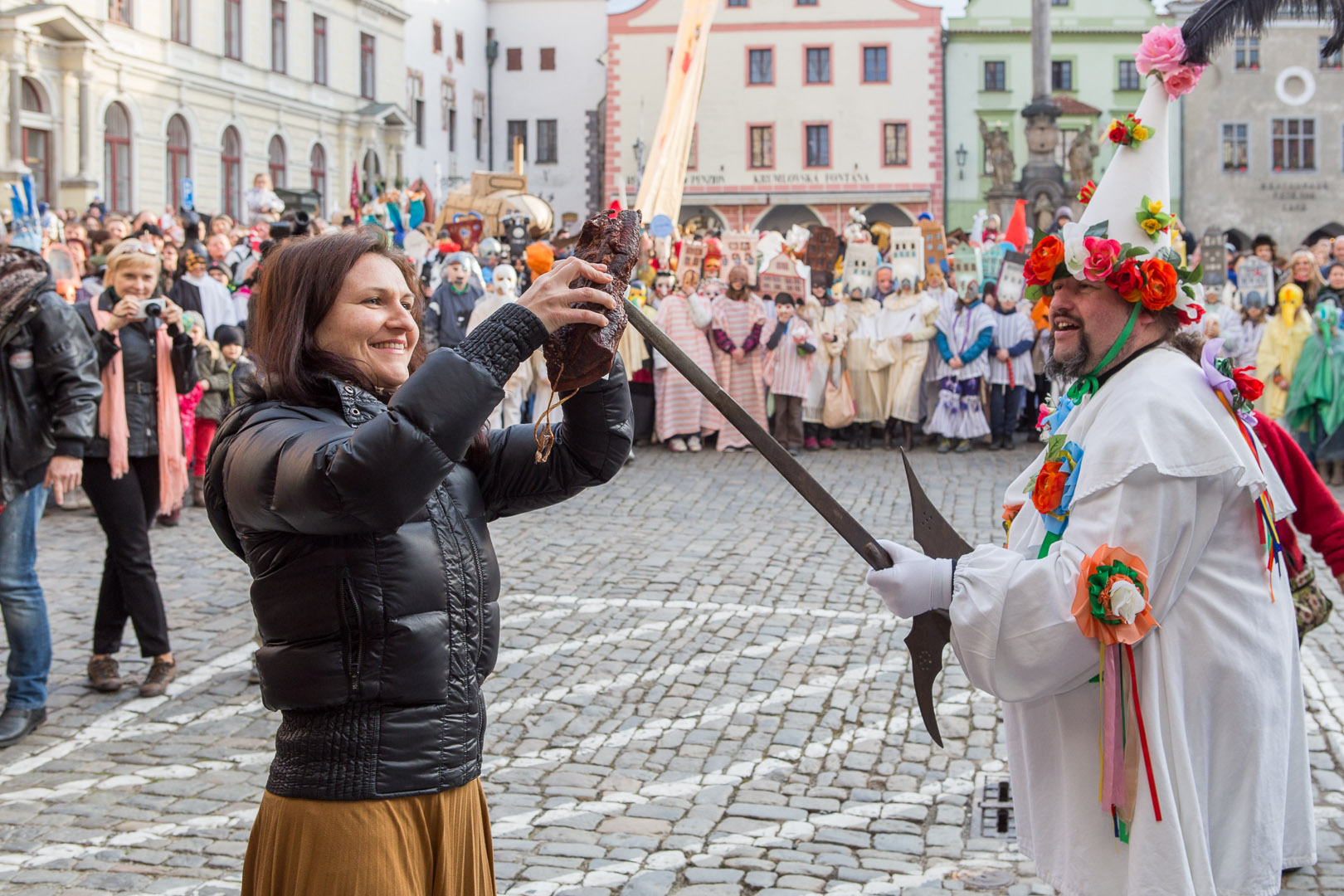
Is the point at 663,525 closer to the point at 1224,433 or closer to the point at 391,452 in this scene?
the point at 1224,433

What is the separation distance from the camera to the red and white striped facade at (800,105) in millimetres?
49938

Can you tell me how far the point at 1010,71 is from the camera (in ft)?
164

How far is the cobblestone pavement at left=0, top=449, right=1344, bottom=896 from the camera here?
175 inches

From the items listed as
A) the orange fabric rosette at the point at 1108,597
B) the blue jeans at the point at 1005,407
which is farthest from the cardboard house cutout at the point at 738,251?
the orange fabric rosette at the point at 1108,597

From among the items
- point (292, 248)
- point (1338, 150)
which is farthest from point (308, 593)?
point (1338, 150)

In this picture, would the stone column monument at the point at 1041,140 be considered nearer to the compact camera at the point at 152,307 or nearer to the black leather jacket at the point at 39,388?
the compact camera at the point at 152,307

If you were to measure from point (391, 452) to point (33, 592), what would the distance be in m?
4.23

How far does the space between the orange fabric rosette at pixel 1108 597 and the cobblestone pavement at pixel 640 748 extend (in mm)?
1553

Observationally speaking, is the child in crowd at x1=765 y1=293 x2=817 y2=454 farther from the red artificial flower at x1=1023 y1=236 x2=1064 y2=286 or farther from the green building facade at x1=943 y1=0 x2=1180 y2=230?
the green building facade at x1=943 y1=0 x2=1180 y2=230

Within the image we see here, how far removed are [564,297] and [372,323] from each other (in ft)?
1.40

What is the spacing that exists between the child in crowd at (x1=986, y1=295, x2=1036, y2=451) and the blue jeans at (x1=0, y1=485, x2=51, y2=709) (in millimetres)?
11025

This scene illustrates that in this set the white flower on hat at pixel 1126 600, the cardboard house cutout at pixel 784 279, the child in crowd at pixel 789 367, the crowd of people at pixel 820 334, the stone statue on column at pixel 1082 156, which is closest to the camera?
the white flower on hat at pixel 1126 600

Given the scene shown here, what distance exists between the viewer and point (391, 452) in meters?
2.14

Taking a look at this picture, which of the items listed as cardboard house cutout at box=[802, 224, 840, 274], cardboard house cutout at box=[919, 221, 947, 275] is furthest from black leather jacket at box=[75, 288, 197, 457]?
cardboard house cutout at box=[802, 224, 840, 274]
